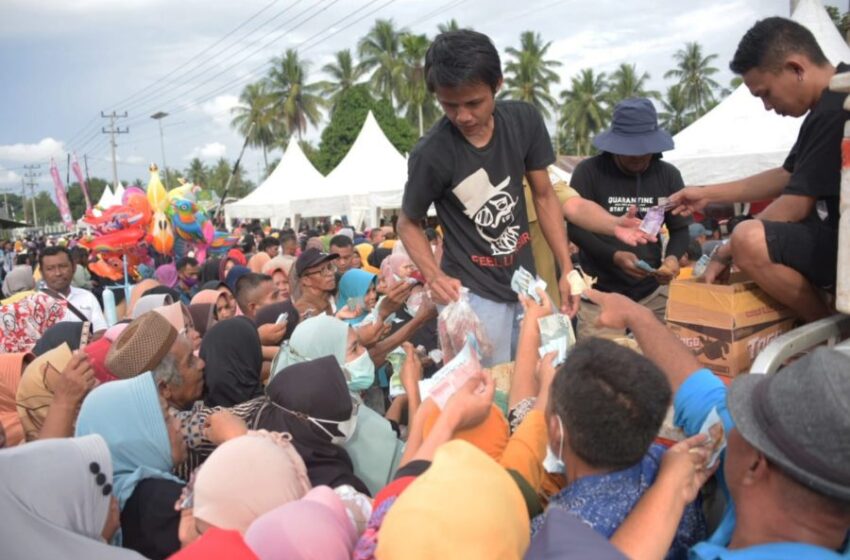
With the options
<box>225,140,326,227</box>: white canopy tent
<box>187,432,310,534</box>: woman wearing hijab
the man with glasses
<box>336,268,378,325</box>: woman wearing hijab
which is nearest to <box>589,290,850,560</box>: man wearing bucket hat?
<box>187,432,310,534</box>: woman wearing hijab

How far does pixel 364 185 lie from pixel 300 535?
63.6ft

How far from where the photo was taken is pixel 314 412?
8.98 feet

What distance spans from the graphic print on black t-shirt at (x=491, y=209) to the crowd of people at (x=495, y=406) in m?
0.01

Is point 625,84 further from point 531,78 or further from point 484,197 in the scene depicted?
point 484,197

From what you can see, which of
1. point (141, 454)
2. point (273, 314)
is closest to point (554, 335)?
point (141, 454)

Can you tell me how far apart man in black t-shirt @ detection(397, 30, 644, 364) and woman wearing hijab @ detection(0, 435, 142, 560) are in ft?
5.42

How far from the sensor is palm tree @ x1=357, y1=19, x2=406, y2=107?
49.5 m

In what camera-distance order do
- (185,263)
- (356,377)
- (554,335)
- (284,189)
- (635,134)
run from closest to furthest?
1. (554,335)
2. (356,377)
3. (635,134)
4. (185,263)
5. (284,189)

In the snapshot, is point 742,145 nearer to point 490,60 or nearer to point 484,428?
point 490,60

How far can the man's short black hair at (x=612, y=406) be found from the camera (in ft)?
5.27

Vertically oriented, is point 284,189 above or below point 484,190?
above

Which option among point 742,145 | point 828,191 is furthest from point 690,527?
point 742,145

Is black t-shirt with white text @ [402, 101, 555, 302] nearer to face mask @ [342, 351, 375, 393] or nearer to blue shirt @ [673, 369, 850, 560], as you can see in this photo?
face mask @ [342, 351, 375, 393]

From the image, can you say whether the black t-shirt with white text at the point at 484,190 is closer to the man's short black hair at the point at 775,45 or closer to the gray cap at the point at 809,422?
the man's short black hair at the point at 775,45
